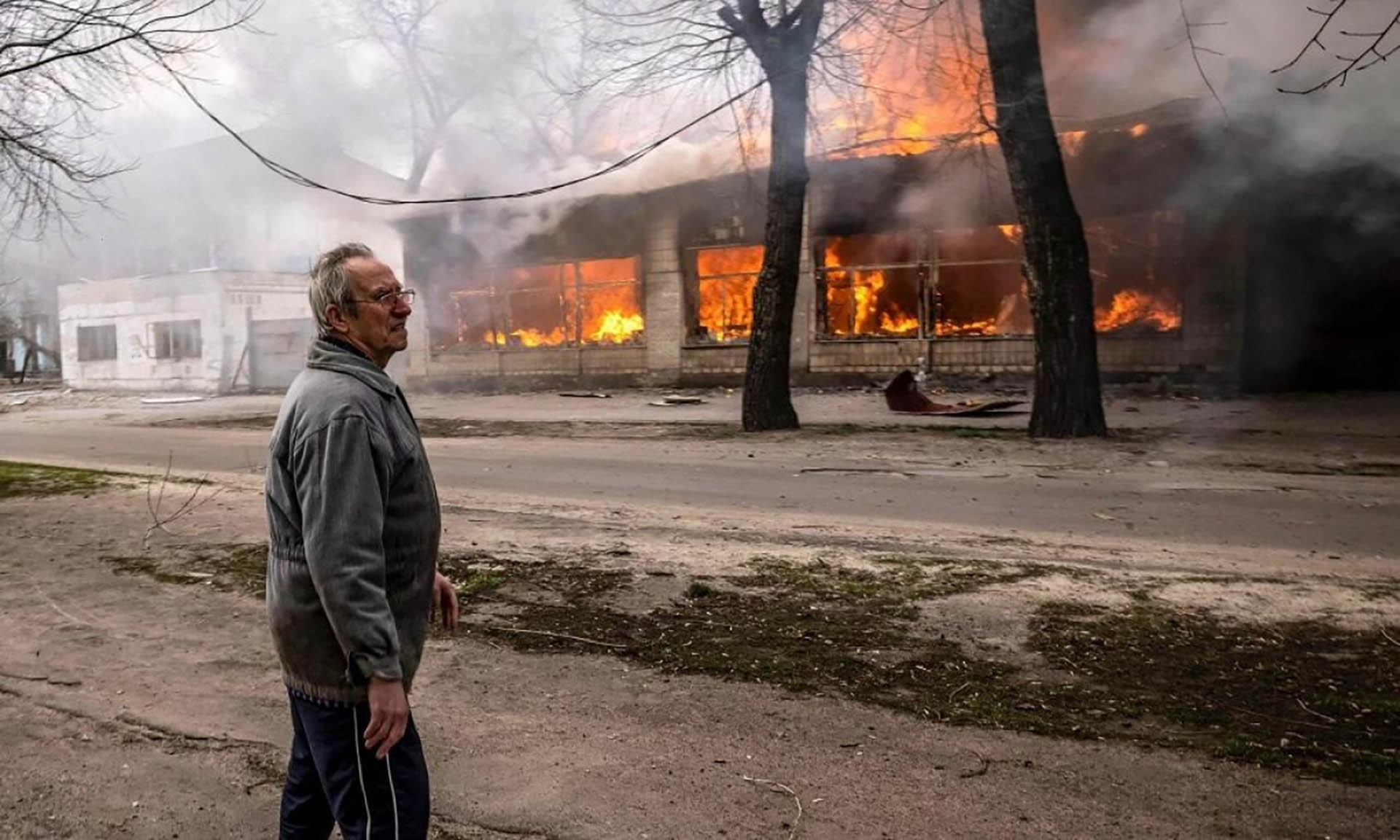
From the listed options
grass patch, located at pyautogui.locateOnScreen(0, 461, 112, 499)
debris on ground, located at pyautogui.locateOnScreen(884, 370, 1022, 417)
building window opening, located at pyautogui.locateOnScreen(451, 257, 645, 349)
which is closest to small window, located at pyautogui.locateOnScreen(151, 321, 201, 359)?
building window opening, located at pyautogui.locateOnScreen(451, 257, 645, 349)

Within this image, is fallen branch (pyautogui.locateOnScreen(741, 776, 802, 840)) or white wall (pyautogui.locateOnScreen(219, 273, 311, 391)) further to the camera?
white wall (pyautogui.locateOnScreen(219, 273, 311, 391))

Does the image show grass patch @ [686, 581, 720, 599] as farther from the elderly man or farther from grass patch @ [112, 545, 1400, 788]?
the elderly man

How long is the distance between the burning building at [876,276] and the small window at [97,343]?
14.0 m

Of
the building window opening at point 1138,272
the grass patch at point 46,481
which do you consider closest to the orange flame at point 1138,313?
the building window opening at point 1138,272

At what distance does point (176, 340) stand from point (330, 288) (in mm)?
32602

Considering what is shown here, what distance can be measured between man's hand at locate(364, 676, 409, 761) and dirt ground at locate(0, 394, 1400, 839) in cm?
90

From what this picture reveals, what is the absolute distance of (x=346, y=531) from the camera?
1.85 metres

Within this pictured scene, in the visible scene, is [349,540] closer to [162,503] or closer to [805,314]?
[162,503]

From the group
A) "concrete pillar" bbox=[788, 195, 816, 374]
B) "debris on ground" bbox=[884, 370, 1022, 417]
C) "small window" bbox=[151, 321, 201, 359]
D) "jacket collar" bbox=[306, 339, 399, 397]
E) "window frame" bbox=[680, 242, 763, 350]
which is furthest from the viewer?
"small window" bbox=[151, 321, 201, 359]

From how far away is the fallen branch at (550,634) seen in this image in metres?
4.15

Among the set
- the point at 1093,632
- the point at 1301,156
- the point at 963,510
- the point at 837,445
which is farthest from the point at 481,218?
the point at 1093,632

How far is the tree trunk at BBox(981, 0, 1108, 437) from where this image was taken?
10750 millimetres

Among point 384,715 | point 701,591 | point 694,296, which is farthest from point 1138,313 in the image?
point 384,715

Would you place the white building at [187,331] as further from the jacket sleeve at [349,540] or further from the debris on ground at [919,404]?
the jacket sleeve at [349,540]
